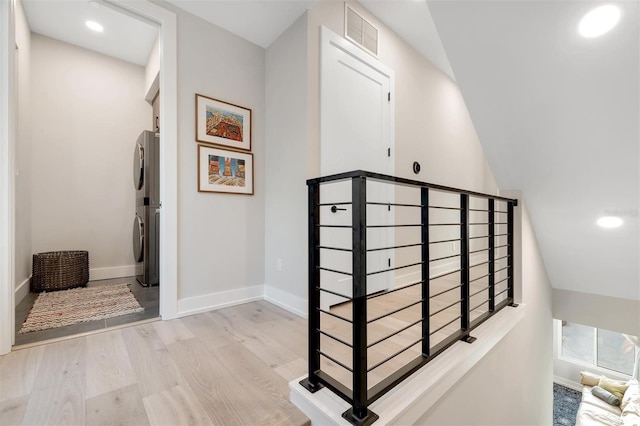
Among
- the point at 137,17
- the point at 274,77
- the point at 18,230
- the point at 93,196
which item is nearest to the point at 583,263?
the point at 274,77

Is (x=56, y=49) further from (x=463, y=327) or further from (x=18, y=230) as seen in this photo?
(x=463, y=327)

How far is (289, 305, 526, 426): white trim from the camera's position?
1.03 meters

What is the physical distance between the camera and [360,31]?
8.64ft

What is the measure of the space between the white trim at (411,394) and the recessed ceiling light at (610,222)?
4.92 ft

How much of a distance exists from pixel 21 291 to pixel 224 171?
83.3 inches

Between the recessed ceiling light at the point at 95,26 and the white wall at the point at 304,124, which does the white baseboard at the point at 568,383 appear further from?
the recessed ceiling light at the point at 95,26

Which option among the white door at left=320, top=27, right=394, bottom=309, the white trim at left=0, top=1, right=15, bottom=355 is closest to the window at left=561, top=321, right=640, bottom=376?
the white door at left=320, top=27, right=394, bottom=309

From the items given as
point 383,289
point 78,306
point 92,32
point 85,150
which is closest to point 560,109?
point 383,289

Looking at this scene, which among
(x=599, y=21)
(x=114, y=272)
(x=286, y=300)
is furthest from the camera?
(x=114, y=272)

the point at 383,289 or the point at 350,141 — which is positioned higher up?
the point at 350,141

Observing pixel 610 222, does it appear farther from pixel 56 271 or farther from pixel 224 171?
pixel 56 271

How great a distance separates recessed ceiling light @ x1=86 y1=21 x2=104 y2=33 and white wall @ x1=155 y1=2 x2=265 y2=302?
129cm

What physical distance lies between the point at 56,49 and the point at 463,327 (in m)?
4.85

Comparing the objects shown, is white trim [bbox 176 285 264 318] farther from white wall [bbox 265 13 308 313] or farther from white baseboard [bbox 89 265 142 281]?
white baseboard [bbox 89 265 142 281]
